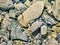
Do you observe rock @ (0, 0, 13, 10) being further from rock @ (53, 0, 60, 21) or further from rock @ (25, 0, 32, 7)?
rock @ (53, 0, 60, 21)

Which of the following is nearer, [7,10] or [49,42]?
[49,42]

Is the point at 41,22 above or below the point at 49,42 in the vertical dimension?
above

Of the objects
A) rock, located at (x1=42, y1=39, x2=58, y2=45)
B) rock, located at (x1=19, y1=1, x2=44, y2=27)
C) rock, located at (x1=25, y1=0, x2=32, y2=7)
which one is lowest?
rock, located at (x1=42, y1=39, x2=58, y2=45)

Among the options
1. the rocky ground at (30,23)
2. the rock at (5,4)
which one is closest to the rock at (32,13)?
the rocky ground at (30,23)

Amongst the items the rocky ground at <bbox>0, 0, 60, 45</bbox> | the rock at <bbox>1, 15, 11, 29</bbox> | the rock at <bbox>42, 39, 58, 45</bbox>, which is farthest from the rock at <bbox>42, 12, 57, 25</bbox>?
the rock at <bbox>1, 15, 11, 29</bbox>

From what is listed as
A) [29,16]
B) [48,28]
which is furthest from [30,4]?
[48,28]

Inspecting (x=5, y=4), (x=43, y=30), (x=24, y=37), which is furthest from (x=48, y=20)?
(x=5, y=4)

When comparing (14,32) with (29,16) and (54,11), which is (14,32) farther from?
(54,11)

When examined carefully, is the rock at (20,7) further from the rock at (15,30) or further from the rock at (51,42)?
the rock at (51,42)
